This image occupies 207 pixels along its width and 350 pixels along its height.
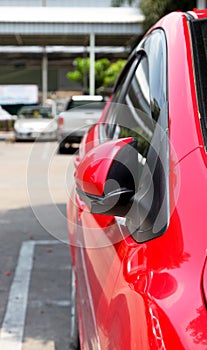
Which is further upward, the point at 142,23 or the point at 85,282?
the point at 142,23

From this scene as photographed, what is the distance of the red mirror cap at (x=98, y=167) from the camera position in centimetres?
180

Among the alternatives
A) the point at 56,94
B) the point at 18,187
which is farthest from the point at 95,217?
the point at 56,94

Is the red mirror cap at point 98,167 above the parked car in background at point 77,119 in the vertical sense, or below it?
above

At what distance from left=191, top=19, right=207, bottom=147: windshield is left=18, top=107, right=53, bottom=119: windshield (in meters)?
22.4

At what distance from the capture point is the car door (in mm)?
1565

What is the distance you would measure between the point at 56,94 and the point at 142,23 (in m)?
27.1

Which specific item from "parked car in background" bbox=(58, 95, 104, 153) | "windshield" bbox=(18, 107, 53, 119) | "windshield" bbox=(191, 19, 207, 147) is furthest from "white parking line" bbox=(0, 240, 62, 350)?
"windshield" bbox=(18, 107, 53, 119)

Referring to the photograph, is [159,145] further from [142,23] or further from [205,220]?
[142,23]

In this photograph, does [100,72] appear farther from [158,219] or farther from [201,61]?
[158,219]

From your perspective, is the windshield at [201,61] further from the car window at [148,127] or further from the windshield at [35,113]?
the windshield at [35,113]

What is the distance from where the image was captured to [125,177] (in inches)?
71.4

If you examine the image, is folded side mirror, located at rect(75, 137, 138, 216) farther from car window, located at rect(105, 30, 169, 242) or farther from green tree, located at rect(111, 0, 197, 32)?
green tree, located at rect(111, 0, 197, 32)

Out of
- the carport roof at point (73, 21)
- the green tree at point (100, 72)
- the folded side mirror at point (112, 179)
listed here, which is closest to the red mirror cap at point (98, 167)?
the folded side mirror at point (112, 179)

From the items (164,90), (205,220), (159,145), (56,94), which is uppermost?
(164,90)
